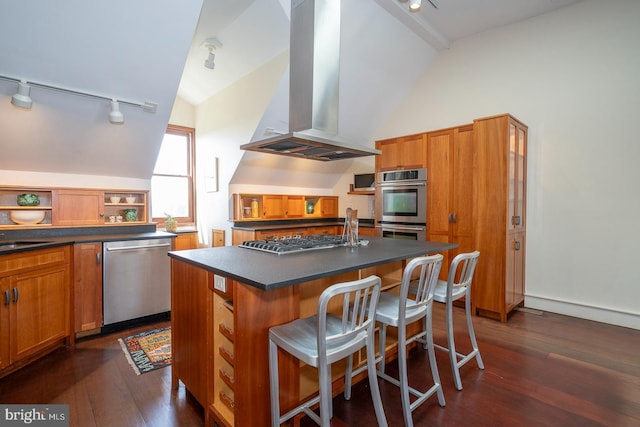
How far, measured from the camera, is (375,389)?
4.98 ft

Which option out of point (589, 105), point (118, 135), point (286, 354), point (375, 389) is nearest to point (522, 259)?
point (589, 105)

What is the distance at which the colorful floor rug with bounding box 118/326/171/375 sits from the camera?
2387 mm

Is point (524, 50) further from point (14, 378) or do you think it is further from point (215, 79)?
point (14, 378)

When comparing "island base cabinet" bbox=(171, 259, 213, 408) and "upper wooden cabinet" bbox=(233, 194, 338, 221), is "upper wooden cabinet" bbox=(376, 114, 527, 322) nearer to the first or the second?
"upper wooden cabinet" bbox=(233, 194, 338, 221)

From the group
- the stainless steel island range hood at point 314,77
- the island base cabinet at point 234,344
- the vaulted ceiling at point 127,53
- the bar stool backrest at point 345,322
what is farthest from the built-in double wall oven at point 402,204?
the bar stool backrest at point 345,322

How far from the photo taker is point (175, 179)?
17.3 ft

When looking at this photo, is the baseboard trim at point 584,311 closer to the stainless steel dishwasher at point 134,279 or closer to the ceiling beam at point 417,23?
the ceiling beam at point 417,23

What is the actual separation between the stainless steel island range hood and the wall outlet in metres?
1.04

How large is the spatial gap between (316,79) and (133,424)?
254 centimetres

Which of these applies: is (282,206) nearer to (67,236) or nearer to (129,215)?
(129,215)

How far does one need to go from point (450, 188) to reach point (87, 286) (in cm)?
403

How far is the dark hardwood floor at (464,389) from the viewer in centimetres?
180

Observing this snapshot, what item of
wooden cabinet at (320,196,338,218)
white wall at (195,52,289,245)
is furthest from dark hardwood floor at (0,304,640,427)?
wooden cabinet at (320,196,338,218)

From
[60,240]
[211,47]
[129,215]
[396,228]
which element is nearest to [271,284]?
[60,240]
